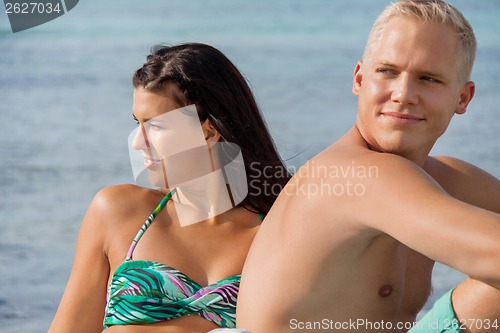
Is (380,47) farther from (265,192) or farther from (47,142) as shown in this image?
(47,142)

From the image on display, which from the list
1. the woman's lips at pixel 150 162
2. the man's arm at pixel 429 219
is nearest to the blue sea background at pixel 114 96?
the woman's lips at pixel 150 162

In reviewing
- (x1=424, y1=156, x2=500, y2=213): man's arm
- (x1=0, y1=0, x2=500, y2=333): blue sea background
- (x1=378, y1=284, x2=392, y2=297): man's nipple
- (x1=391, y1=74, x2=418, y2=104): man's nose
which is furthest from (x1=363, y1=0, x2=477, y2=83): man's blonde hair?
(x1=0, y1=0, x2=500, y2=333): blue sea background

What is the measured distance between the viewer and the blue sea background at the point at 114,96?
218 inches

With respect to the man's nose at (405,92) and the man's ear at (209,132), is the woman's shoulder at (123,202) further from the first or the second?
the man's nose at (405,92)

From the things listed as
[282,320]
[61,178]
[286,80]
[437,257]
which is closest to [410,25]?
[437,257]

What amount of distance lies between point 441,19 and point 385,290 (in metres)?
0.67

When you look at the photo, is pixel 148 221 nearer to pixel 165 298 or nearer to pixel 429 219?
pixel 165 298

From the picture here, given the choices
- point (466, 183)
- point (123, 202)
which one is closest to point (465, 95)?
point (466, 183)

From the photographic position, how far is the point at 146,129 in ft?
9.10

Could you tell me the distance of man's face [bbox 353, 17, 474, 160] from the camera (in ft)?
7.48

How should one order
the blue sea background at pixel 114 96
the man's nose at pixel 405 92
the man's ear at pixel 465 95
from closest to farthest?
the man's nose at pixel 405 92
the man's ear at pixel 465 95
the blue sea background at pixel 114 96

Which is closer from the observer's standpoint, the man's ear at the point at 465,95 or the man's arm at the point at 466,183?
the man's ear at the point at 465,95

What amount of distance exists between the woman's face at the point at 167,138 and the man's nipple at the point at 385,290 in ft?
2.47

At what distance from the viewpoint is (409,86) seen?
228 cm
